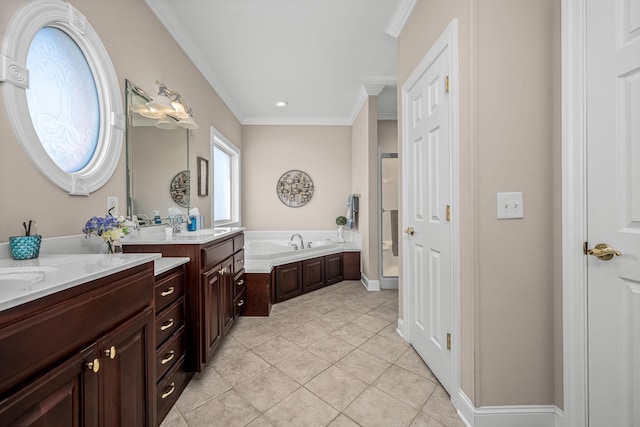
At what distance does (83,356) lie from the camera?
817mm

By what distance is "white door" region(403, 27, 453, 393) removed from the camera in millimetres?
1627

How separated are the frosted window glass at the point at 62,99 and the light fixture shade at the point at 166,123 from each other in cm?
57

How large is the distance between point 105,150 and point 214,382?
1.55 metres

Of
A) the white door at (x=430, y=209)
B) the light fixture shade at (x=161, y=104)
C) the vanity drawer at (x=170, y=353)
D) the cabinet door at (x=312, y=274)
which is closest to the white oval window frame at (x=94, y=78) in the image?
the light fixture shade at (x=161, y=104)

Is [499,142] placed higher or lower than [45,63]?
lower

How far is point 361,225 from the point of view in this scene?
4266mm

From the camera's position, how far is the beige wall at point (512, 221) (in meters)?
1.36

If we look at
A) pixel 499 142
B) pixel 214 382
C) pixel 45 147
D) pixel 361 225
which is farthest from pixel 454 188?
pixel 361 225

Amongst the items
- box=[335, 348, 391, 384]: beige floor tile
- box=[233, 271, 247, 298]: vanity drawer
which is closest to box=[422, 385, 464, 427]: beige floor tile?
box=[335, 348, 391, 384]: beige floor tile

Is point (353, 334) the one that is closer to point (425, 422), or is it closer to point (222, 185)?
point (425, 422)

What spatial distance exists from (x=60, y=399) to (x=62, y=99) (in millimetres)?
1328

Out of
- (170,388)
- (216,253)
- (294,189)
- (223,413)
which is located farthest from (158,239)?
(294,189)

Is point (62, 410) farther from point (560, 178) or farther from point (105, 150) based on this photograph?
point (560, 178)

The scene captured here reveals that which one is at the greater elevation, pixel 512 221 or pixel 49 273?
pixel 512 221
